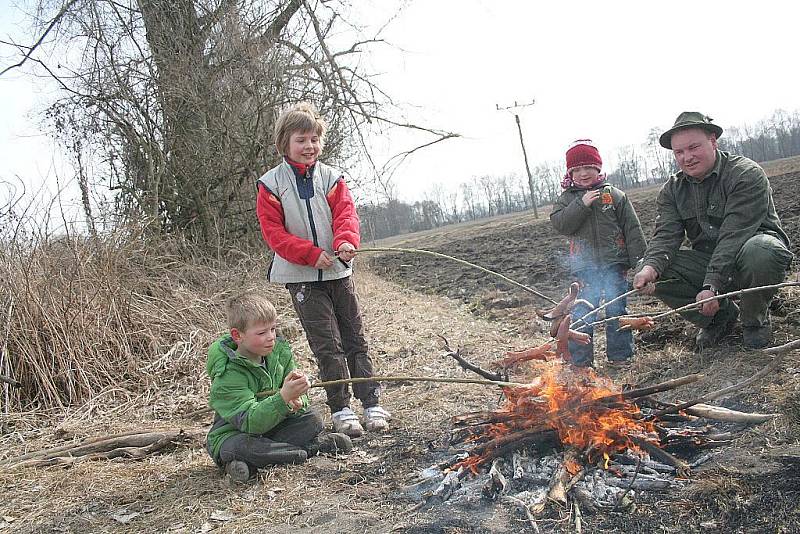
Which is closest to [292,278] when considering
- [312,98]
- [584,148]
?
[584,148]

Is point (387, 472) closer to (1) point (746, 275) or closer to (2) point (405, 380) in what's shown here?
(2) point (405, 380)

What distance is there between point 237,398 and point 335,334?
844 mm

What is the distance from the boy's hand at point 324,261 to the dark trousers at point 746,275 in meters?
2.23

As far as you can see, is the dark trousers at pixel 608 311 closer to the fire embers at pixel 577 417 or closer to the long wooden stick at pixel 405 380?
the long wooden stick at pixel 405 380

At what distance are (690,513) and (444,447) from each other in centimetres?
137

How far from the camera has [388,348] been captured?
646cm

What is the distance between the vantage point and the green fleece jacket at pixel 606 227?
446 cm

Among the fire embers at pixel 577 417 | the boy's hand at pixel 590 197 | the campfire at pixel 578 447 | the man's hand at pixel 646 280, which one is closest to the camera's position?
the campfire at pixel 578 447

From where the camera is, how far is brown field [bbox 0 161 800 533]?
2287mm

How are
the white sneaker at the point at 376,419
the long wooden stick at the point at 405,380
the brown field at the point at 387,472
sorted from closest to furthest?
the brown field at the point at 387,472, the long wooden stick at the point at 405,380, the white sneaker at the point at 376,419

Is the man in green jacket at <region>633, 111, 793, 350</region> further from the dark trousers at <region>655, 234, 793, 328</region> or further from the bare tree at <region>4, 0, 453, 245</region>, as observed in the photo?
the bare tree at <region>4, 0, 453, 245</region>

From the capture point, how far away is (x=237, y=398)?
3.30 metres

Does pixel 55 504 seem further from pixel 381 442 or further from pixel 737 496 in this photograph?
pixel 737 496

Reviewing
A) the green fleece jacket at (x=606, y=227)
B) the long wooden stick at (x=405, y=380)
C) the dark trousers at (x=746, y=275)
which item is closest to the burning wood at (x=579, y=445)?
the long wooden stick at (x=405, y=380)
